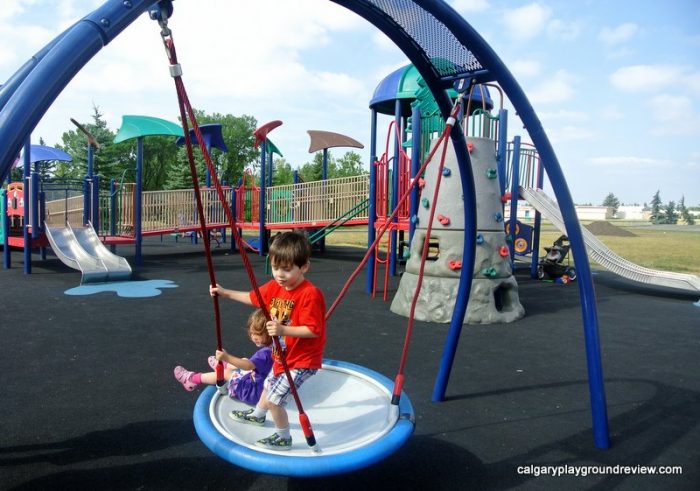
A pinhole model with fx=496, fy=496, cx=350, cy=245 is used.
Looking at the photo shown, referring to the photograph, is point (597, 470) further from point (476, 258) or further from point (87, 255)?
point (87, 255)

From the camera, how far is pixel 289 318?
2471mm

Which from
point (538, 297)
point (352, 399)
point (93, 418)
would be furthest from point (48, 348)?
point (538, 297)

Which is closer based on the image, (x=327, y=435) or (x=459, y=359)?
(x=327, y=435)

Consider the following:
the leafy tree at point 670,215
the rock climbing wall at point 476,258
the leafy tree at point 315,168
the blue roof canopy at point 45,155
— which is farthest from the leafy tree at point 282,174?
the leafy tree at point 670,215

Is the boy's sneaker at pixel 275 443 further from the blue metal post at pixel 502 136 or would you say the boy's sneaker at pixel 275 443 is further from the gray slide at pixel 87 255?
the blue metal post at pixel 502 136

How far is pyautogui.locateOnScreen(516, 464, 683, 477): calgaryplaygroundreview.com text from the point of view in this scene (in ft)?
9.23

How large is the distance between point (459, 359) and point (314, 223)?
10253 millimetres

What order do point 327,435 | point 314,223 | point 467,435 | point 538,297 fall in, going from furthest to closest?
point 314,223 → point 538,297 → point 467,435 → point 327,435

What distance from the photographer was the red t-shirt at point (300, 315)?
239cm

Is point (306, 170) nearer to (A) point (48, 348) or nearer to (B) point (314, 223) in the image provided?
(B) point (314, 223)

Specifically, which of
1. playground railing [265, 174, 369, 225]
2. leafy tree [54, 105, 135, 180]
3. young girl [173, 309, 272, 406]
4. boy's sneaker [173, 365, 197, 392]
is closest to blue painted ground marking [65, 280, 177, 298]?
boy's sneaker [173, 365, 197, 392]

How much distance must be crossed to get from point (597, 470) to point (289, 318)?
2000 millimetres

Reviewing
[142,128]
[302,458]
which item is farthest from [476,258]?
[142,128]

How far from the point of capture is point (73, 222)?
1202 cm
